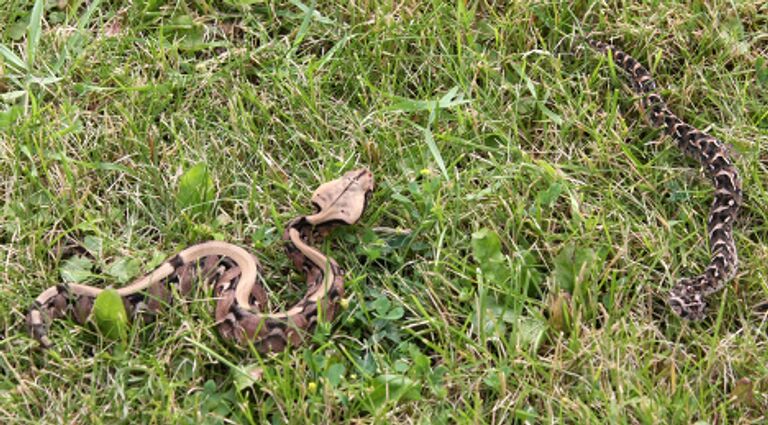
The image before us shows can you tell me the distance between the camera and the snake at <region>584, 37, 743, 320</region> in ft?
19.6

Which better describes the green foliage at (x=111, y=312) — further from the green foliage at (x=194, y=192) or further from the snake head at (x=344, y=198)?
the snake head at (x=344, y=198)

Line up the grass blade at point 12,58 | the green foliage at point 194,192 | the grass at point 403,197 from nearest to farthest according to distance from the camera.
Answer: the grass at point 403,197, the green foliage at point 194,192, the grass blade at point 12,58

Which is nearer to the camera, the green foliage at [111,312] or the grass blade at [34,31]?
the green foliage at [111,312]

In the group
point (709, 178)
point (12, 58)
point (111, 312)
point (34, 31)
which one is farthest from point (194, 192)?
point (709, 178)

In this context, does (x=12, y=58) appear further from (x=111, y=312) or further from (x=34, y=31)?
(x=111, y=312)

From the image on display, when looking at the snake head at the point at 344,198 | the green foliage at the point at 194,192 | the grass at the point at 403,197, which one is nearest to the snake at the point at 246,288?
the snake head at the point at 344,198

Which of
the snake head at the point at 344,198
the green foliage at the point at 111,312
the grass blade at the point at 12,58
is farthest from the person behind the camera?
the grass blade at the point at 12,58

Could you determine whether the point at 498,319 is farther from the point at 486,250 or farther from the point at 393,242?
the point at 393,242

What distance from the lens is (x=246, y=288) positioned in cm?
596

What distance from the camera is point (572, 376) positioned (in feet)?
18.4

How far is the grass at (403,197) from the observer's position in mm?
5527

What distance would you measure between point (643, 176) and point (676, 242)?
22.4 inches

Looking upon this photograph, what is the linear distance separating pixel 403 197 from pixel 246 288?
1.11 m

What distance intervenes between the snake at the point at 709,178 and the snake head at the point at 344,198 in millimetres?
1815
